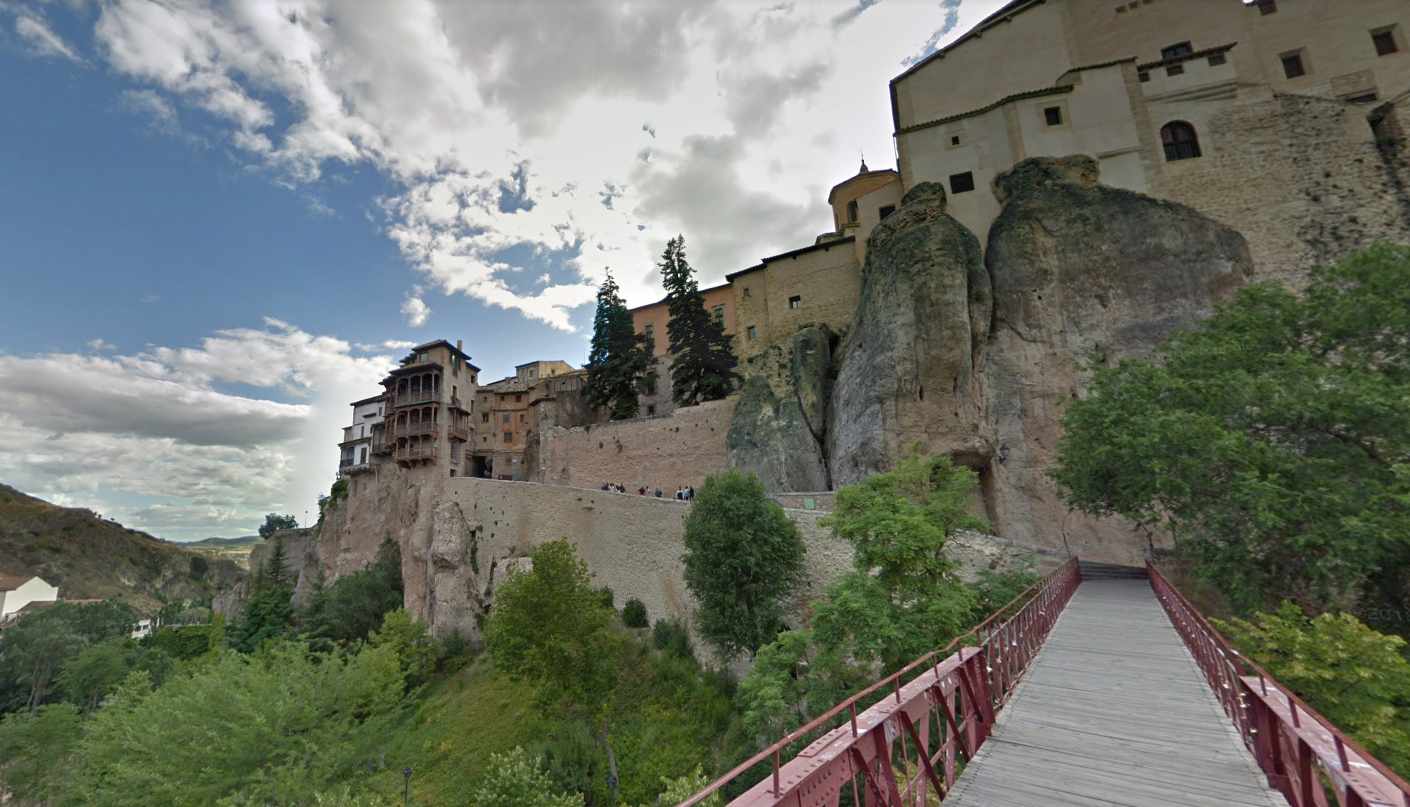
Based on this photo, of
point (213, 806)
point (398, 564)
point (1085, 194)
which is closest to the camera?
point (213, 806)

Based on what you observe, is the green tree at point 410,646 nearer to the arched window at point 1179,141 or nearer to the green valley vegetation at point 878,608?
the green valley vegetation at point 878,608

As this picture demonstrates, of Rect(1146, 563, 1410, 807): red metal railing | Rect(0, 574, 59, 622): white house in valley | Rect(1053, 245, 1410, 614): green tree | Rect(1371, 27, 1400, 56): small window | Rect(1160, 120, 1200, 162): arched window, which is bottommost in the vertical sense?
Rect(0, 574, 59, 622): white house in valley

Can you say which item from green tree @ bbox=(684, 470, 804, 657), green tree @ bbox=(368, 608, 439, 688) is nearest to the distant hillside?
green tree @ bbox=(368, 608, 439, 688)

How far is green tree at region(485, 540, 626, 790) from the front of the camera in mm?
18703

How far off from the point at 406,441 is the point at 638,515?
79.9 ft

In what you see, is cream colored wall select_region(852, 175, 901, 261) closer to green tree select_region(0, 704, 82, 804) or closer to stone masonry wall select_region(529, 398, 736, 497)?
stone masonry wall select_region(529, 398, 736, 497)

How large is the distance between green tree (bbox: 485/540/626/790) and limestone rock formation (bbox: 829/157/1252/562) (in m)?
12.7

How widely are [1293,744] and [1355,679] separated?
22.3 ft

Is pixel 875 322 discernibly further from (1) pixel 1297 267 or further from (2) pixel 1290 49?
(2) pixel 1290 49

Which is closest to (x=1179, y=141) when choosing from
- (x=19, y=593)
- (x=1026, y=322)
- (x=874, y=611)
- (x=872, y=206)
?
(x=1026, y=322)

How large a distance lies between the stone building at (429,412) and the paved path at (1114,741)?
4069cm

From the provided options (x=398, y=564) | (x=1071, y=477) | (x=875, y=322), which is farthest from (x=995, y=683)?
(x=398, y=564)

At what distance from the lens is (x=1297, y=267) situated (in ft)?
72.3

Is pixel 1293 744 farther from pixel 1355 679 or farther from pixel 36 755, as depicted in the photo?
pixel 36 755
